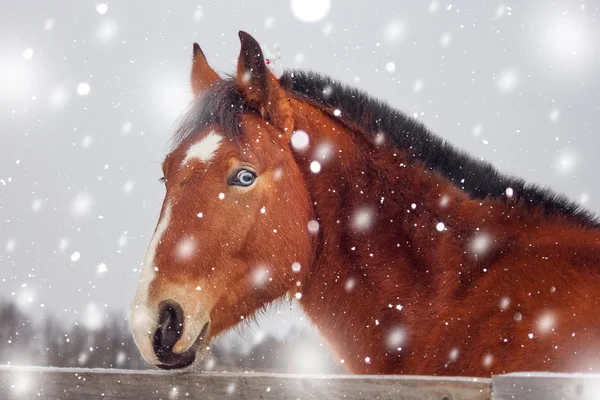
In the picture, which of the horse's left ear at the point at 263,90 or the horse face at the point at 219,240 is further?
the horse's left ear at the point at 263,90

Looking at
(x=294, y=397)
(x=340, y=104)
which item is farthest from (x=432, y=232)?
(x=294, y=397)

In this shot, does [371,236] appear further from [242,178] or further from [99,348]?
[99,348]

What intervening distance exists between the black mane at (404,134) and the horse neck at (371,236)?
0.13 m

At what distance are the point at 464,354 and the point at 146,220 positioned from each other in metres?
95.1

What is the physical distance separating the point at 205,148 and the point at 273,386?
1878 mm

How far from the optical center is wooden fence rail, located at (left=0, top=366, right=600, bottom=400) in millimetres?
1870

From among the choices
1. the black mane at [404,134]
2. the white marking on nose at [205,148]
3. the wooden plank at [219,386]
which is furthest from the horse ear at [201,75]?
the wooden plank at [219,386]

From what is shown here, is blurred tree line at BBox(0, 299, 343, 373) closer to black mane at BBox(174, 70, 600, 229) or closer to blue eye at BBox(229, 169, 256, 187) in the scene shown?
black mane at BBox(174, 70, 600, 229)

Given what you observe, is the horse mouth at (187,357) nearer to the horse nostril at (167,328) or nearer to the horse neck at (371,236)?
the horse nostril at (167,328)

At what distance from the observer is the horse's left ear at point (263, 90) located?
3.89 m

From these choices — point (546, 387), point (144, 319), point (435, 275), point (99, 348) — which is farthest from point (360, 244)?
point (99, 348)

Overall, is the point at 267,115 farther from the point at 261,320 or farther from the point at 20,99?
the point at 20,99

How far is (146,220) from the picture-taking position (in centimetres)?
9406

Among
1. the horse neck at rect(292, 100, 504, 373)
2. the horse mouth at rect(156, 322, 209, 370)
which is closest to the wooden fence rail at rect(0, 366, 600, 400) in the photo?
the horse mouth at rect(156, 322, 209, 370)
